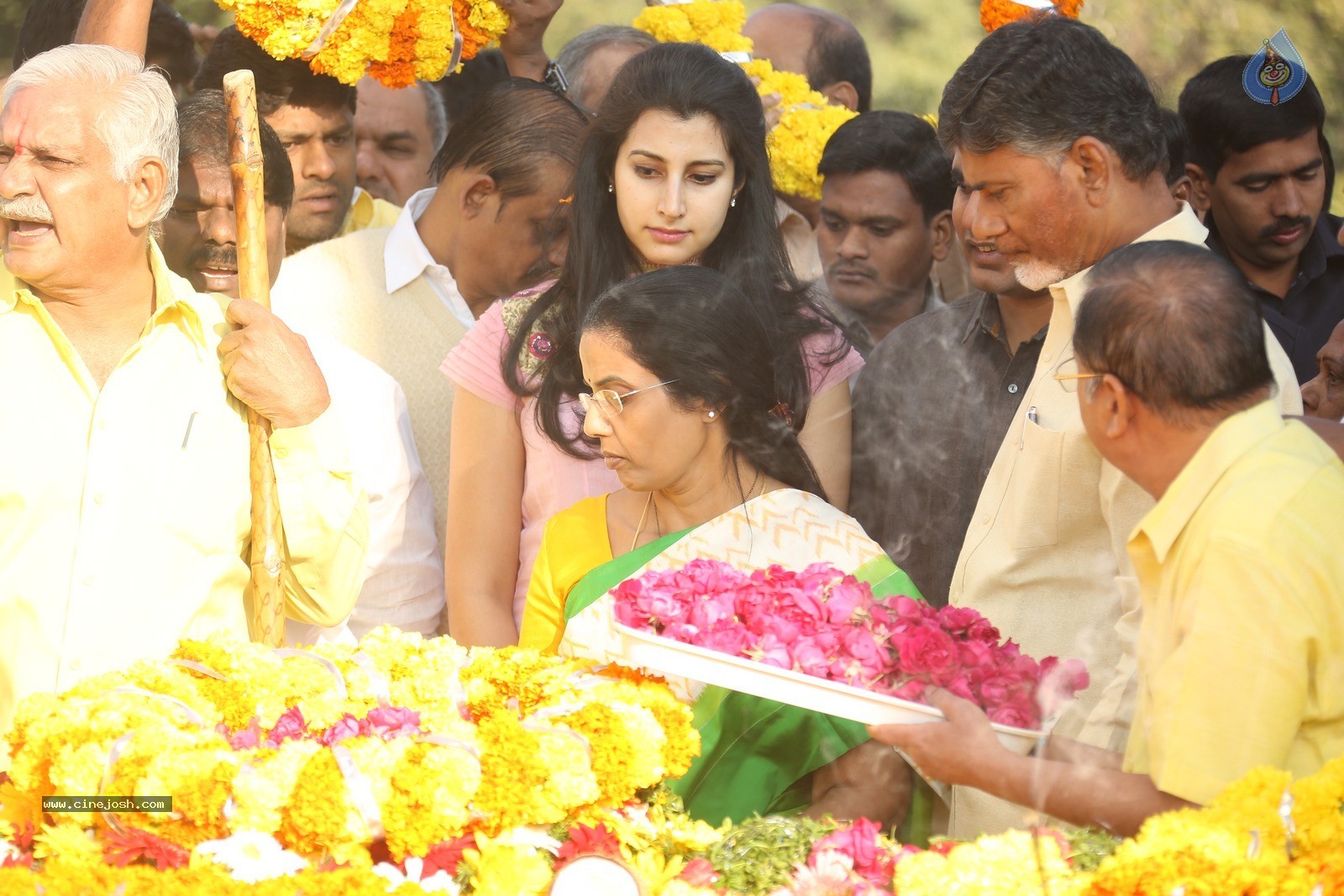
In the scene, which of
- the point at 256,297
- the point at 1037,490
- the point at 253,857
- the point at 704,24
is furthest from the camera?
the point at 704,24

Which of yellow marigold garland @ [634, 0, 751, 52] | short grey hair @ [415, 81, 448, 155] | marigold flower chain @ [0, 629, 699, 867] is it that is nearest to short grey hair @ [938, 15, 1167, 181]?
marigold flower chain @ [0, 629, 699, 867]

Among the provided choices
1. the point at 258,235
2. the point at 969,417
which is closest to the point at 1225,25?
the point at 969,417

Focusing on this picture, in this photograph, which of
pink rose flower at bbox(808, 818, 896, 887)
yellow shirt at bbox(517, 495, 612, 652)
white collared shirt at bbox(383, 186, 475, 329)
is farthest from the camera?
white collared shirt at bbox(383, 186, 475, 329)

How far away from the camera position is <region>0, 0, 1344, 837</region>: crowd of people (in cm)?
211

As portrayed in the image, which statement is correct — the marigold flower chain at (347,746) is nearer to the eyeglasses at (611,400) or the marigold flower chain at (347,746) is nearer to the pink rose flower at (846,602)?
the pink rose flower at (846,602)

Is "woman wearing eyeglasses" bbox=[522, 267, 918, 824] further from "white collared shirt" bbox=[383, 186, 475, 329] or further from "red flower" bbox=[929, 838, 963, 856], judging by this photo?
"white collared shirt" bbox=[383, 186, 475, 329]

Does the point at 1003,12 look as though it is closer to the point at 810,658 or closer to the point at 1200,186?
the point at 1200,186

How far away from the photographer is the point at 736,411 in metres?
3.27

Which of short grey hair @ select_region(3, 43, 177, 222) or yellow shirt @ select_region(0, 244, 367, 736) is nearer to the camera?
yellow shirt @ select_region(0, 244, 367, 736)

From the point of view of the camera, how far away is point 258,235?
321 cm

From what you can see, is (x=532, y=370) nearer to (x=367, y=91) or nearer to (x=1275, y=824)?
(x=1275, y=824)

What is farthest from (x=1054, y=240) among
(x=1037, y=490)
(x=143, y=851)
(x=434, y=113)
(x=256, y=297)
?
(x=434, y=113)

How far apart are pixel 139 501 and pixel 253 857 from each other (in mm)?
1021

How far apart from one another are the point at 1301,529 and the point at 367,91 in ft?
15.3
